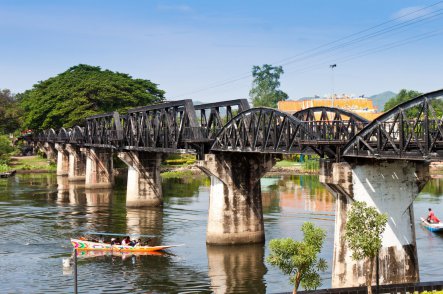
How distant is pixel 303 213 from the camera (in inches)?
3125

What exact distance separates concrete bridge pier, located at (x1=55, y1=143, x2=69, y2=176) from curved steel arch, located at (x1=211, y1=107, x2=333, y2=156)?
91908 millimetres

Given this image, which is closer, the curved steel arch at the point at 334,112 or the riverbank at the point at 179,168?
the curved steel arch at the point at 334,112

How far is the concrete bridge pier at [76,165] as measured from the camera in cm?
12944

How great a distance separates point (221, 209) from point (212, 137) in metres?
7.51

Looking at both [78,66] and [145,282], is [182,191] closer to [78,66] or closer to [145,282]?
[145,282]

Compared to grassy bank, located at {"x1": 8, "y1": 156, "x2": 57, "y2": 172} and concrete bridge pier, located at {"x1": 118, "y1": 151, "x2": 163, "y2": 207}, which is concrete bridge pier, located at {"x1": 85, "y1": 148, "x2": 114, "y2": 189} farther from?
grassy bank, located at {"x1": 8, "y1": 156, "x2": 57, "y2": 172}

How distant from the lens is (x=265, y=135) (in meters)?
49.5

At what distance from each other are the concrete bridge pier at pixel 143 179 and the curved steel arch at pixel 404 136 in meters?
50.5

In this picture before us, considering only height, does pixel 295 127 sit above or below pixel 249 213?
above

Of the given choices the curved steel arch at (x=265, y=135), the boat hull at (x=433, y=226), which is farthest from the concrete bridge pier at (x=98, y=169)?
the boat hull at (x=433, y=226)

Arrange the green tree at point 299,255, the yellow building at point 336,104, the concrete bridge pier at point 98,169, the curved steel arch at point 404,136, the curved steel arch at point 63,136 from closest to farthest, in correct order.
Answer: the curved steel arch at point 404,136 < the green tree at point 299,255 < the concrete bridge pier at point 98,169 < the curved steel arch at point 63,136 < the yellow building at point 336,104

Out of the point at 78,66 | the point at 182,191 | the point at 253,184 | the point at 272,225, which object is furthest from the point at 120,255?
the point at 78,66

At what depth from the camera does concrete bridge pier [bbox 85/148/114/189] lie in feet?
372

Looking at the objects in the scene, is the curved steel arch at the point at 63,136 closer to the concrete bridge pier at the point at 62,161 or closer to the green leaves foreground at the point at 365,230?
the concrete bridge pier at the point at 62,161
